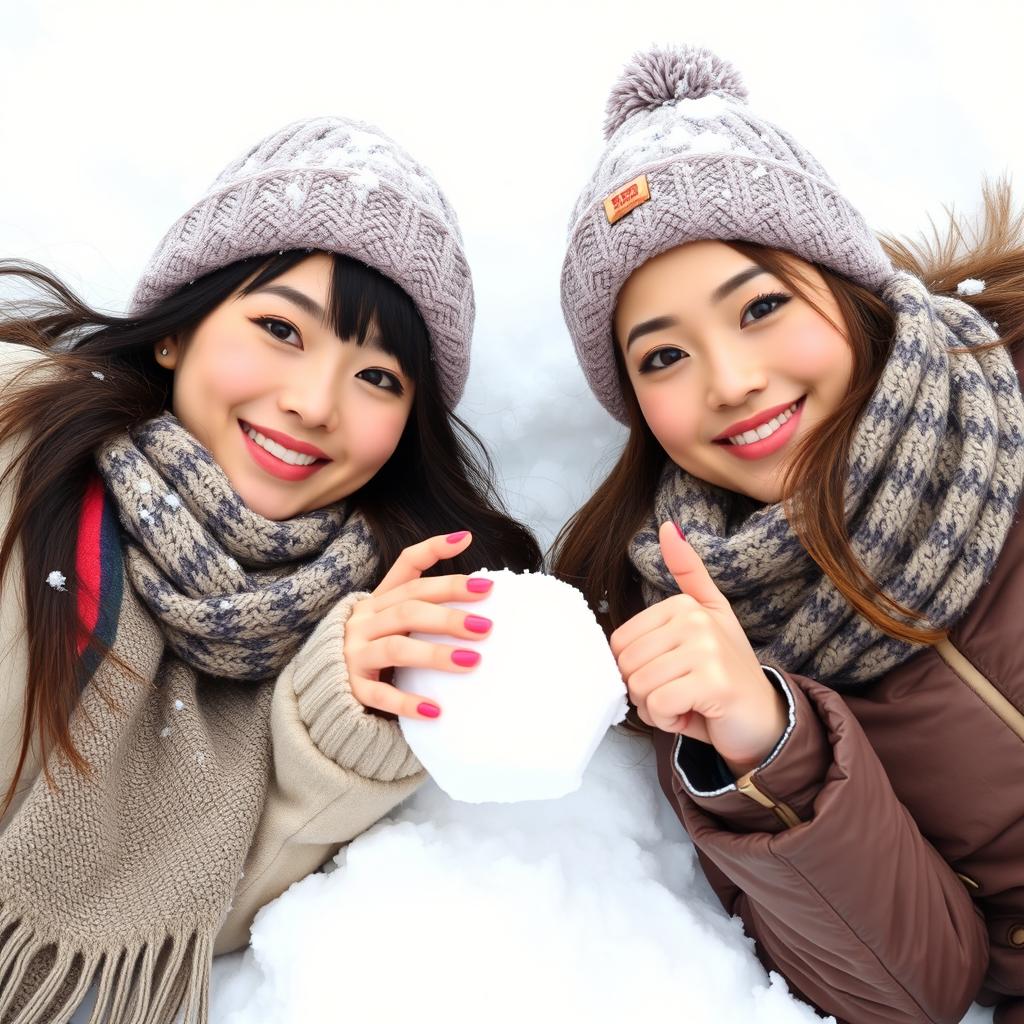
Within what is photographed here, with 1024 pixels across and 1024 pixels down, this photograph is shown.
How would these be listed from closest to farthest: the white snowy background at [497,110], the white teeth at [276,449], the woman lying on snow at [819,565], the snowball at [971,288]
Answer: the woman lying on snow at [819,565], the white teeth at [276,449], the snowball at [971,288], the white snowy background at [497,110]

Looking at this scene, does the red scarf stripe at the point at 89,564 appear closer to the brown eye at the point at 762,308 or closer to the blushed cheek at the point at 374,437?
the blushed cheek at the point at 374,437


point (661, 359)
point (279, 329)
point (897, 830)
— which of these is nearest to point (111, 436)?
point (279, 329)

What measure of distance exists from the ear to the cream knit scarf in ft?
0.41

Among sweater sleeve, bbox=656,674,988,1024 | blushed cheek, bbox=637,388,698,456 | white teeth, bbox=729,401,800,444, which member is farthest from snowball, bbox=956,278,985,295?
sweater sleeve, bbox=656,674,988,1024

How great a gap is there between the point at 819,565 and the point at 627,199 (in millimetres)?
599

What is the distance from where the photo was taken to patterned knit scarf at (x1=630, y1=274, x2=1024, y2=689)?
3.67 feet

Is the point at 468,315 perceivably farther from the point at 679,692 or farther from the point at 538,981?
the point at 538,981

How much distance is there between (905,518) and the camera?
1122 millimetres

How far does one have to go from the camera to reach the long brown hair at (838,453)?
113 centimetres

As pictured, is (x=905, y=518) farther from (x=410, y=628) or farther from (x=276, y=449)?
(x=276, y=449)

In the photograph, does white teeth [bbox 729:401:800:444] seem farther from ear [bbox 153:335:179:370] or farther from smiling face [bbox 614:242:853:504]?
ear [bbox 153:335:179:370]

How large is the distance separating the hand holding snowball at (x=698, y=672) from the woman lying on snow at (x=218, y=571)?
0.61 ft

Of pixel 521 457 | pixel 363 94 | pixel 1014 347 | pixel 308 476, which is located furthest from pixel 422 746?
pixel 363 94

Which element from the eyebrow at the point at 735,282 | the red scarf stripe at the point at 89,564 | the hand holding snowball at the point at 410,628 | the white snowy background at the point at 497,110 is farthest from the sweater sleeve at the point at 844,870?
the white snowy background at the point at 497,110
